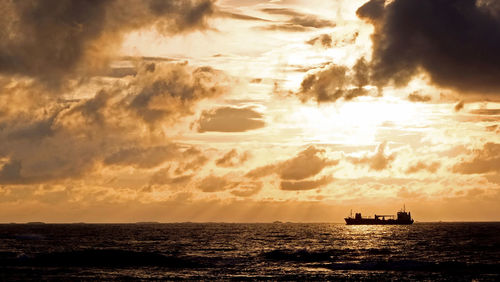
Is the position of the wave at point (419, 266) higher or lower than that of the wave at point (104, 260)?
higher

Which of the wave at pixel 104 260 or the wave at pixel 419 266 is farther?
the wave at pixel 104 260

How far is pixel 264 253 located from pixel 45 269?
47.7 metres

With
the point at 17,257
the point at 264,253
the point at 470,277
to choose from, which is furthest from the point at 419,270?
the point at 17,257

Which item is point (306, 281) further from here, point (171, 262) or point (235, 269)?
point (171, 262)

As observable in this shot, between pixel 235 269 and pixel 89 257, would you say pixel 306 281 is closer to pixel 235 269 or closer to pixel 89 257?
pixel 235 269

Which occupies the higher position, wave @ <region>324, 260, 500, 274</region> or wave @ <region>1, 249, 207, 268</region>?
wave @ <region>324, 260, 500, 274</region>

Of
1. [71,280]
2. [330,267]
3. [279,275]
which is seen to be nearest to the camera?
[71,280]

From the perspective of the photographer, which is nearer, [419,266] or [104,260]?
[419,266]

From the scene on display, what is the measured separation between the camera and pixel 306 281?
69.6 m

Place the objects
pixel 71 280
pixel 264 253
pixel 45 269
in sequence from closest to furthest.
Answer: pixel 71 280 → pixel 45 269 → pixel 264 253

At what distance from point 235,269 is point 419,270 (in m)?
28.1

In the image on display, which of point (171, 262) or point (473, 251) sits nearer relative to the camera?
point (171, 262)

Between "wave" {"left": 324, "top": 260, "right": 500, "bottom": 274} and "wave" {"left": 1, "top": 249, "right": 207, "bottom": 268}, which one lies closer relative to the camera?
"wave" {"left": 324, "top": 260, "right": 500, "bottom": 274}

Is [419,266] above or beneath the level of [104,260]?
above
